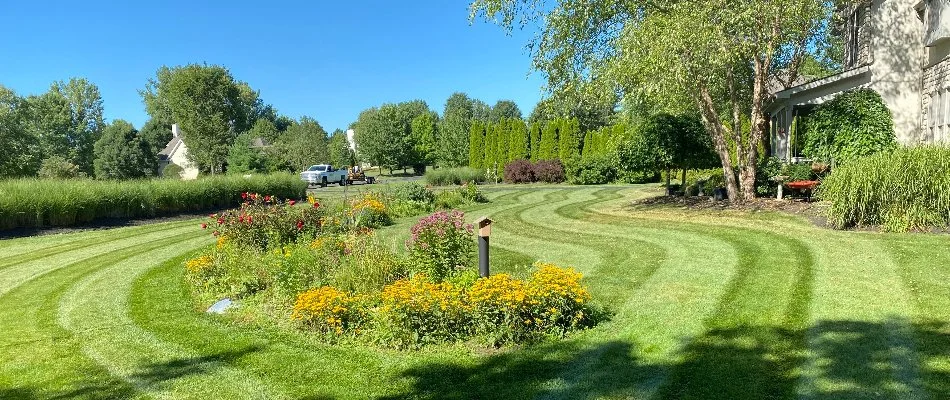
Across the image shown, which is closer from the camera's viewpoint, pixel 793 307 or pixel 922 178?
pixel 793 307

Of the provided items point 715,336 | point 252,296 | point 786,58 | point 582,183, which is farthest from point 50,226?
point 582,183

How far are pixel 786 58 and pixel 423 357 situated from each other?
550 inches

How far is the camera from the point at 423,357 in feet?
13.5

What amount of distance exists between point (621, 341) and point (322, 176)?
32732 mm

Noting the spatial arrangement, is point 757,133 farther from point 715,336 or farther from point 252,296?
point 252,296

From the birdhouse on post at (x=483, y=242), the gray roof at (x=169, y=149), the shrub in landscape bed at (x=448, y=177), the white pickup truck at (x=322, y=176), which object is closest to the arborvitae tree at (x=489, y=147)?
the shrub in landscape bed at (x=448, y=177)

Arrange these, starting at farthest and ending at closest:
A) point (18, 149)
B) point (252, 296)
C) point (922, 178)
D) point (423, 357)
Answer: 1. point (18, 149)
2. point (922, 178)
3. point (252, 296)
4. point (423, 357)

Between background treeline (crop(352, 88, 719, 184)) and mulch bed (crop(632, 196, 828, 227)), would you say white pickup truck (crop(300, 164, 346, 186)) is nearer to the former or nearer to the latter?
background treeline (crop(352, 88, 719, 184))

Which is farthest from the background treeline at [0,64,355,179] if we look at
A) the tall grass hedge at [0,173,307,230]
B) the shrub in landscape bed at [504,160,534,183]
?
the shrub in landscape bed at [504,160,534,183]

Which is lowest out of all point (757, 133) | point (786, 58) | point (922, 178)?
point (922, 178)

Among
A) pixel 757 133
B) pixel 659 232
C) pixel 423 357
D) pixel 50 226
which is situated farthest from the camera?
pixel 50 226

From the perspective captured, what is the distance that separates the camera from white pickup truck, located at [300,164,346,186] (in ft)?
113

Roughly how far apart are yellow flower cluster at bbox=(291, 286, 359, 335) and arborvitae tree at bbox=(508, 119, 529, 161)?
30.9 m

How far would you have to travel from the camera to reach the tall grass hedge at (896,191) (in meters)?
7.98
